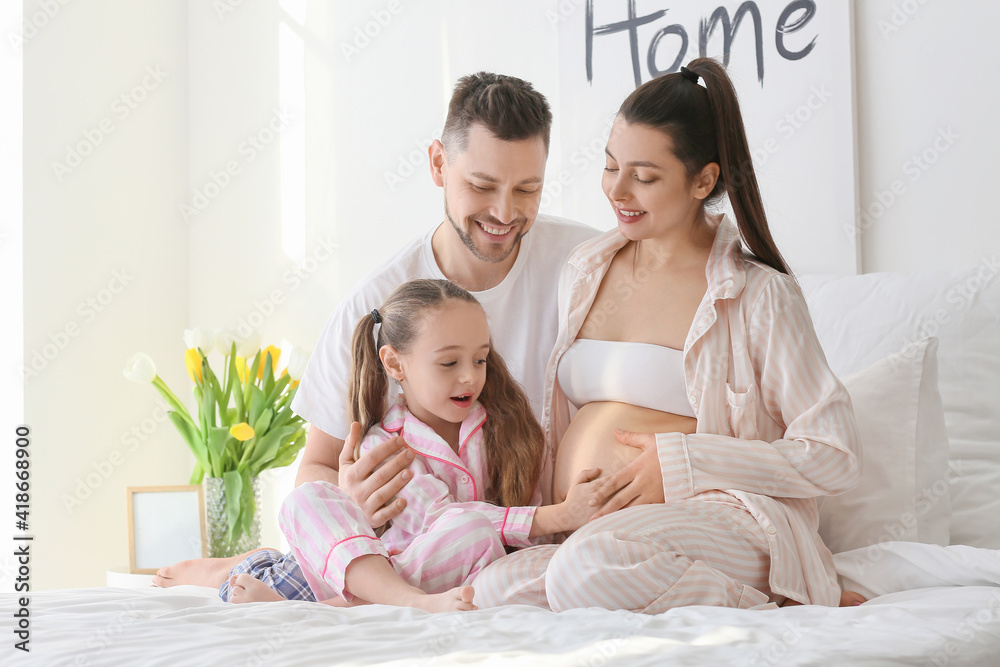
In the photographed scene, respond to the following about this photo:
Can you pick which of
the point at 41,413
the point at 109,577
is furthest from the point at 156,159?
the point at 109,577

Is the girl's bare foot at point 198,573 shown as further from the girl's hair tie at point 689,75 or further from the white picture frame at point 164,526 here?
the girl's hair tie at point 689,75

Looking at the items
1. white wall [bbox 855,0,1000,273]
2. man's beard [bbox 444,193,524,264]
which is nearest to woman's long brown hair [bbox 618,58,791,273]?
man's beard [bbox 444,193,524,264]

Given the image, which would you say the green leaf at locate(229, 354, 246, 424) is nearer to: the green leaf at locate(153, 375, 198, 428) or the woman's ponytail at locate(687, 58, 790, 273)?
the green leaf at locate(153, 375, 198, 428)

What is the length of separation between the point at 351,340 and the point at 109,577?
1.25 metres

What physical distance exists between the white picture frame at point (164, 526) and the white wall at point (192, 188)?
0.34 m

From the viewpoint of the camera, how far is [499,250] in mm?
1807

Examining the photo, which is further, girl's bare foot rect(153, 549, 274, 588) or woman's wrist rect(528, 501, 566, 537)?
girl's bare foot rect(153, 549, 274, 588)

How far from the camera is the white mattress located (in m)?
0.90

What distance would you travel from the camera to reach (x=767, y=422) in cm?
149

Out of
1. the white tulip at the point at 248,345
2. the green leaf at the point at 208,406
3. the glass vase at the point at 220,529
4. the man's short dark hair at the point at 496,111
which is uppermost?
the man's short dark hair at the point at 496,111

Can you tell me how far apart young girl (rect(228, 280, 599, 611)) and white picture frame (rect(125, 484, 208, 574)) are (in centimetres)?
98

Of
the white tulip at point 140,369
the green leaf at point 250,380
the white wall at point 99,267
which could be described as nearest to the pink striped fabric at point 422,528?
the green leaf at point 250,380

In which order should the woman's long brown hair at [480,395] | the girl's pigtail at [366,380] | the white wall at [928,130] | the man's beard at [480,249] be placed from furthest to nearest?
the white wall at [928,130] → the man's beard at [480,249] → the girl's pigtail at [366,380] → the woman's long brown hair at [480,395]

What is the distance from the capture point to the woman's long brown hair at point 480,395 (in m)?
1.58
